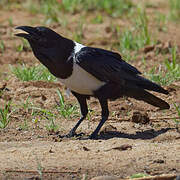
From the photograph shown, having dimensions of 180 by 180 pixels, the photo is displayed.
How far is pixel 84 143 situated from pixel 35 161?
67cm

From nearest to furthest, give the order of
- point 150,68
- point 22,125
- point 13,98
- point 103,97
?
point 103,97, point 22,125, point 13,98, point 150,68

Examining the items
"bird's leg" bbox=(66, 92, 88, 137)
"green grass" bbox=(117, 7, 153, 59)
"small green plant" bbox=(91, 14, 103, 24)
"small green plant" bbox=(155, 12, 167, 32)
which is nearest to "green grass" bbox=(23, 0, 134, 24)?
"small green plant" bbox=(91, 14, 103, 24)

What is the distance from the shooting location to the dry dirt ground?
14.5 feet

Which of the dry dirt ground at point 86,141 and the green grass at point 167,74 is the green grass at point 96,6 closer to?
the dry dirt ground at point 86,141

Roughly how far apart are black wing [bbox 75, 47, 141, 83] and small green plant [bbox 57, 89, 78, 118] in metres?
0.81

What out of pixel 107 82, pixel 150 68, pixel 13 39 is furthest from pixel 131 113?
pixel 13 39

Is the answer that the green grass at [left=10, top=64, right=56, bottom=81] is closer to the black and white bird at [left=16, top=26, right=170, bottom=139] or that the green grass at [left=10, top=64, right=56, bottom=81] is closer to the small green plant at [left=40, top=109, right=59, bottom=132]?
the small green plant at [left=40, top=109, right=59, bottom=132]

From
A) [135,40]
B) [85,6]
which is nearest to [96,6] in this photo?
[85,6]

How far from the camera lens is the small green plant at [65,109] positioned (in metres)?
6.11

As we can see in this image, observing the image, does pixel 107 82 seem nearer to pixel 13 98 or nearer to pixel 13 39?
pixel 13 98

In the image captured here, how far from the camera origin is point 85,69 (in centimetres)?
536

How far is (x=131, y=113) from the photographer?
6.21 meters

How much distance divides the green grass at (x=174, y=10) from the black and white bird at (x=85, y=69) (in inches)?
201

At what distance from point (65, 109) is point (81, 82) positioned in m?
0.99
